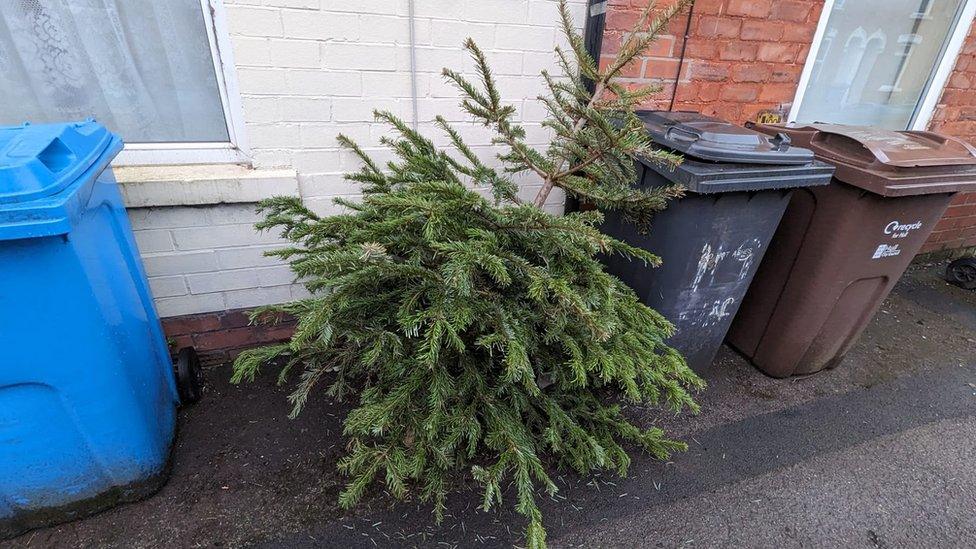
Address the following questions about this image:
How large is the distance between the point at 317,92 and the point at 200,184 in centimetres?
70

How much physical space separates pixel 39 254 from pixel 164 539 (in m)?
1.13

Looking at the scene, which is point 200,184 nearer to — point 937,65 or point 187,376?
point 187,376

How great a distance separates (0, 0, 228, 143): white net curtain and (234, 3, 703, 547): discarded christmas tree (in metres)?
0.73

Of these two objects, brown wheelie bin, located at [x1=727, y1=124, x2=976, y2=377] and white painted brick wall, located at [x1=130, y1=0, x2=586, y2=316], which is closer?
white painted brick wall, located at [x1=130, y1=0, x2=586, y2=316]

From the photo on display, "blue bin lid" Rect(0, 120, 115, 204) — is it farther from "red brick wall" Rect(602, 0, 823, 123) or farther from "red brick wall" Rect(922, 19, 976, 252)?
"red brick wall" Rect(922, 19, 976, 252)

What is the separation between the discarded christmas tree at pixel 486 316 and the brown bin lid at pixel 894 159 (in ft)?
3.43

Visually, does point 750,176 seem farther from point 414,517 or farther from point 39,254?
point 39,254

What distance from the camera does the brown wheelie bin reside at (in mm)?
2287

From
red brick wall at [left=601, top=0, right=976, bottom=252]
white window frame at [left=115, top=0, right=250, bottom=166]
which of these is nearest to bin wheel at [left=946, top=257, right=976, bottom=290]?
red brick wall at [left=601, top=0, right=976, bottom=252]

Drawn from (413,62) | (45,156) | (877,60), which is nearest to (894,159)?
(877,60)

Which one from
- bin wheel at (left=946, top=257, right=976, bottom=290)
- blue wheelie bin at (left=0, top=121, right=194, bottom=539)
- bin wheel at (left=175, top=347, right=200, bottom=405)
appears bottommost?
bin wheel at (left=946, top=257, right=976, bottom=290)

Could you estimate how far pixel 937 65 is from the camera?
3.73m

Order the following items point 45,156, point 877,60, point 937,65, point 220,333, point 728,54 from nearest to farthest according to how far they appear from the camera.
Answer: point 45,156 < point 220,333 < point 728,54 < point 877,60 < point 937,65

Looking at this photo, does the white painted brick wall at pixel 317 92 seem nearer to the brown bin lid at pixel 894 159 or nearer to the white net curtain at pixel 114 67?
the white net curtain at pixel 114 67
